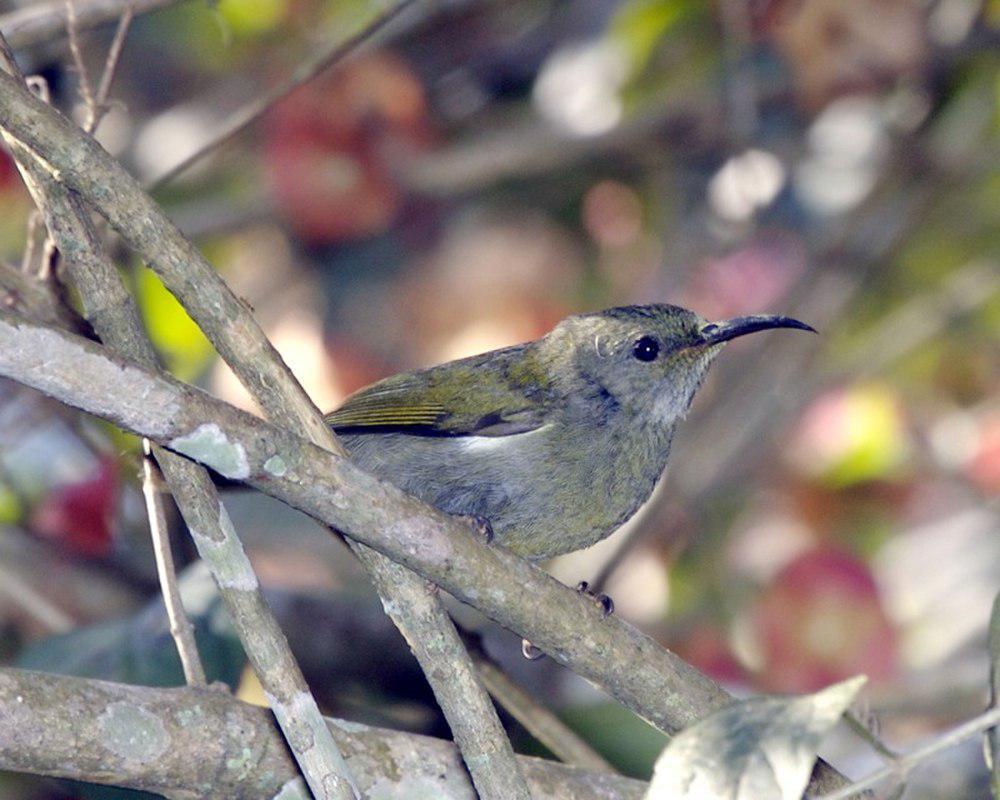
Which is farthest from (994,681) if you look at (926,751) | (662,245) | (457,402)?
(662,245)

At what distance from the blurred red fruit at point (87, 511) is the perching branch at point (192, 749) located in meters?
1.70

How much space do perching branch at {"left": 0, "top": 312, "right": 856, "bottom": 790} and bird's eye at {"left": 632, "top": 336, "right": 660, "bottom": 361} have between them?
1134 millimetres

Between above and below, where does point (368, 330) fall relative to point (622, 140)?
below

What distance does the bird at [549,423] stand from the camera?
3389mm

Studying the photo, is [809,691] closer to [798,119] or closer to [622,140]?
[622,140]

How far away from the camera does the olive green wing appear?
3.54 metres

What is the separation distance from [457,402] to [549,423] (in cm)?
24

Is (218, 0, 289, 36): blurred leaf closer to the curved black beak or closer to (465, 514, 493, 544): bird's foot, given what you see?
the curved black beak

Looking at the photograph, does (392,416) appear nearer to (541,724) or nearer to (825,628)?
(541,724)

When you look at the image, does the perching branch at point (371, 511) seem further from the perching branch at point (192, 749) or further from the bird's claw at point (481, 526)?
the bird's claw at point (481, 526)

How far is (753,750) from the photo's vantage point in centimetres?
210

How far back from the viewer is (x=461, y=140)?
18.4 feet

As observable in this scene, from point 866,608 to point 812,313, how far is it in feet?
4.71

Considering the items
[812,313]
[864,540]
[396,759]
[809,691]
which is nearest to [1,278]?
[396,759]
